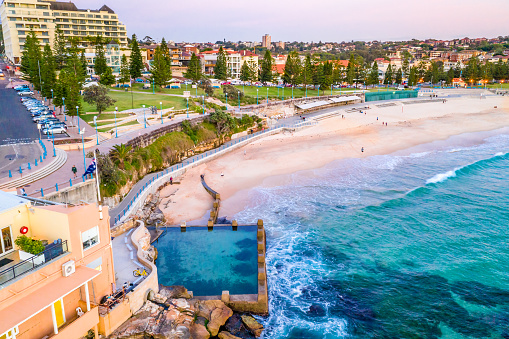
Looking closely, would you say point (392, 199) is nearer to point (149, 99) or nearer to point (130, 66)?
point (149, 99)

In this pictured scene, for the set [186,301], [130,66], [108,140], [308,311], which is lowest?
[308,311]

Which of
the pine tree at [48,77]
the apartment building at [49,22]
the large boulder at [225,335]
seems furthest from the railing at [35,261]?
the apartment building at [49,22]

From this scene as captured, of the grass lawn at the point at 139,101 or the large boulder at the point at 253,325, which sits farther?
the grass lawn at the point at 139,101

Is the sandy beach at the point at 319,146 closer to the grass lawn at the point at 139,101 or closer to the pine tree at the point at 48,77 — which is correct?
the grass lawn at the point at 139,101

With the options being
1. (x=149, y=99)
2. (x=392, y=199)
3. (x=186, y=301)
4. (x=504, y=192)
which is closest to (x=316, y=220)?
(x=392, y=199)

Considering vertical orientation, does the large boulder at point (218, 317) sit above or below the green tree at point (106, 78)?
below

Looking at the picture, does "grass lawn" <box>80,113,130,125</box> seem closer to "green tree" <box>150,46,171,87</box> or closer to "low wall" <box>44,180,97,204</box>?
"low wall" <box>44,180,97,204</box>
